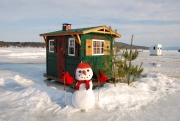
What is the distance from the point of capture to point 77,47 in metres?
8.73

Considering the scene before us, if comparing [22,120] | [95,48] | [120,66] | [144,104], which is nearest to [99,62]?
[95,48]

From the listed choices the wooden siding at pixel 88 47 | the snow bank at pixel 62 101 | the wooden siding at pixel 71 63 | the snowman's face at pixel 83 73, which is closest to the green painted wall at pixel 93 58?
the wooden siding at pixel 88 47

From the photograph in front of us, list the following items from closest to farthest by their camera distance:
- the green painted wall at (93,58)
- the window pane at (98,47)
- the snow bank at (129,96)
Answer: the snow bank at (129,96)
the green painted wall at (93,58)
the window pane at (98,47)

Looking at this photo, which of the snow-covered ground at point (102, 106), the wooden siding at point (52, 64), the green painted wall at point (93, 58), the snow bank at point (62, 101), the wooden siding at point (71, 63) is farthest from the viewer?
the wooden siding at point (52, 64)

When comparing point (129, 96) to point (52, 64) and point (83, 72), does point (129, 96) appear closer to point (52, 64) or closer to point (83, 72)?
point (83, 72)

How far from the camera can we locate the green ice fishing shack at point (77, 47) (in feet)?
28.3

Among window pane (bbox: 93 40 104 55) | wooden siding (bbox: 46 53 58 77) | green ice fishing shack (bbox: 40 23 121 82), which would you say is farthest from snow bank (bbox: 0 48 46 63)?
window pane (bbox: 93 40 104 55)

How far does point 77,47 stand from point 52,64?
2886 mm

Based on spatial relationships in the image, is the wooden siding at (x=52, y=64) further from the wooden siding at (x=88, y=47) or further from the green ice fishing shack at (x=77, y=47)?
the wooden siding at (x=88, y=47)

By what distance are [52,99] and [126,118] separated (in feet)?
9.61

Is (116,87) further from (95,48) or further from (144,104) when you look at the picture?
(95,48)

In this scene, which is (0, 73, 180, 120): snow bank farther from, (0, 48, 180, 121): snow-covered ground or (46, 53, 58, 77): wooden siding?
(46, 53, 58, 77): wooden siding

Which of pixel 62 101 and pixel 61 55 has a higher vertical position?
pixel 61 55

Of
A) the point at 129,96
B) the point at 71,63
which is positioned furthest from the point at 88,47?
the point at 129,96
